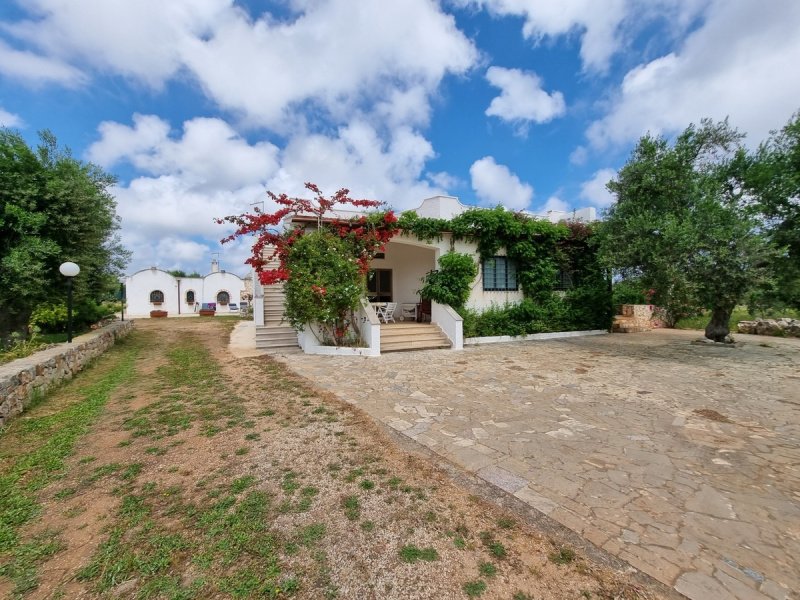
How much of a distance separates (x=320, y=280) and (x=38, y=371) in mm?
5303

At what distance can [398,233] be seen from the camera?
434 inches

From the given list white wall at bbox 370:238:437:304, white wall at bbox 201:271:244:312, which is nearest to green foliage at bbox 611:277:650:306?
white wall at bbox 370:238:437:304

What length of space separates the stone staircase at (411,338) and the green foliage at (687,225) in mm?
5293

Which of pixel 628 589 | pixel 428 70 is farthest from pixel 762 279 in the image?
pixel 428 70

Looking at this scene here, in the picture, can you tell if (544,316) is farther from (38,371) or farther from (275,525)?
(38,371)

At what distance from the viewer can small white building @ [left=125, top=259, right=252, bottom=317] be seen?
1170 inches

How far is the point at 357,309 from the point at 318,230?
2457 mm

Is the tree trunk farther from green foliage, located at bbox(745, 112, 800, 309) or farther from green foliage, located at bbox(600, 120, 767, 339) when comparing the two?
green foliage, located at bbox(745, 112, 800, 309)

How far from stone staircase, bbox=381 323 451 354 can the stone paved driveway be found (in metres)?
1.84

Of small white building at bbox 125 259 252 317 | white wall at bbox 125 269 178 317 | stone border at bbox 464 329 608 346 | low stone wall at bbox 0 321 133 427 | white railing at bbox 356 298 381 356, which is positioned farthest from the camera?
small white building at bbox 125 259 252 317

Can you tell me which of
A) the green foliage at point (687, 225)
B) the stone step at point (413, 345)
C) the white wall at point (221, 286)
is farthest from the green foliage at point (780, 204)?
the white wall at point (221, 286)

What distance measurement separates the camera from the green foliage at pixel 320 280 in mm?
9000

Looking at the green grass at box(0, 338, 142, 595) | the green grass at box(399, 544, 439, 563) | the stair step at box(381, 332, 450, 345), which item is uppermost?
the stair step at box(381, 332, 450, 345)

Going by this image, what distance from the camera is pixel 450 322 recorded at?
11.1 m
